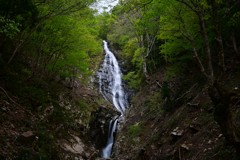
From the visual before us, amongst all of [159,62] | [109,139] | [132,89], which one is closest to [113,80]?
[132,89]

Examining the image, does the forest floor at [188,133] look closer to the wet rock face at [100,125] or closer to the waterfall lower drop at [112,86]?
the wet rock face at [100,125]

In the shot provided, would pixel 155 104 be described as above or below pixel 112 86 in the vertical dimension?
below

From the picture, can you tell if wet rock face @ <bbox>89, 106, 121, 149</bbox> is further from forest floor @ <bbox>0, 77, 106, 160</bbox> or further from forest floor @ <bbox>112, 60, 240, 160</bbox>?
forest floor @ <bbox>112, 60, 240, 160</bbox>

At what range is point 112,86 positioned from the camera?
2108cm

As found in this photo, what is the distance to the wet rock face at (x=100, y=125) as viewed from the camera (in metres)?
12.2

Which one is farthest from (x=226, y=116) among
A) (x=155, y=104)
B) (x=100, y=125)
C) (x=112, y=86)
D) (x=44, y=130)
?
(x=112, y=86)

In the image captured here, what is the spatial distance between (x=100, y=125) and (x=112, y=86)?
856cm

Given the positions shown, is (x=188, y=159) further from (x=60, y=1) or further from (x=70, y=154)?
(x=60, y=1)

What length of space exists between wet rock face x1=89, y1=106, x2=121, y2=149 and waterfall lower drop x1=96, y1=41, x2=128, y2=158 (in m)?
0.56

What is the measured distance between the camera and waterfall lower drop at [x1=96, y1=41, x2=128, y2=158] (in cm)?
1729

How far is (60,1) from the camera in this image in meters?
6.24

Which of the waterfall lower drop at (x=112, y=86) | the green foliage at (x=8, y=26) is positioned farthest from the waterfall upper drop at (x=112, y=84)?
the green foliage at (x=8, y=26)

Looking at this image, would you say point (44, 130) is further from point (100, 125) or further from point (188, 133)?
point (100, 125)

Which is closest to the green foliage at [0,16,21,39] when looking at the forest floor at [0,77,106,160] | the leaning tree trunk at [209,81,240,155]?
the forest floor at [0,77,106,160]
